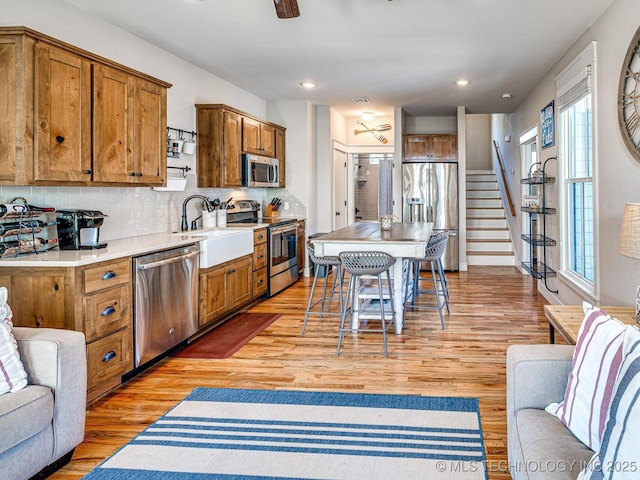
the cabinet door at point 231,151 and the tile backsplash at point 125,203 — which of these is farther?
the cabinet door at point 231,151

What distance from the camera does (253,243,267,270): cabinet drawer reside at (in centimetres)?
573

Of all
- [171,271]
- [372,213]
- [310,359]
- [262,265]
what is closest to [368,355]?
[310,359]

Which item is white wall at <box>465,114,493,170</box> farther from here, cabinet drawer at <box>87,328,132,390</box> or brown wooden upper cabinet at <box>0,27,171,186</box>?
cabinet drawer at <box>87,328,132,390</box>

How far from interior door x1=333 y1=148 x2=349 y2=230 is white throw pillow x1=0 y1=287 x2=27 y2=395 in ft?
21.4

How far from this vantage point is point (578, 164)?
5.03 meters

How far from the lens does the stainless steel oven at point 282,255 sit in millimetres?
6254

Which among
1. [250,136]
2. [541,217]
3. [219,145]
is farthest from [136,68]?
[541,217]

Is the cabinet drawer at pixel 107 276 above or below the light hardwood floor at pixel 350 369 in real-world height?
above

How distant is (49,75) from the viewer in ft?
9.91

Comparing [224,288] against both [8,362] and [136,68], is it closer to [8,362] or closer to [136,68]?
[136,68]


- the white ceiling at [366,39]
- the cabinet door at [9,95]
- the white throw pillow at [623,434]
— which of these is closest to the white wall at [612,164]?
the white ceiling at [366,39]

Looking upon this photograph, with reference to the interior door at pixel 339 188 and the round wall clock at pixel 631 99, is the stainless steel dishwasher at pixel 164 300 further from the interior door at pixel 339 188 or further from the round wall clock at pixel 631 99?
the interior door at pixel 339 188

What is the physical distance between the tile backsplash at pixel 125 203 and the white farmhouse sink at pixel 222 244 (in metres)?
0.30

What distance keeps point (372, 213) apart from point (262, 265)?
18.3ft
